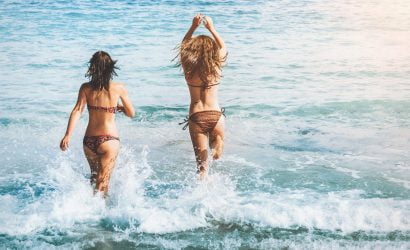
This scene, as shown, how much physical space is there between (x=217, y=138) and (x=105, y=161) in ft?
3.96

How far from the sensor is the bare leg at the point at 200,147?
566 centimetres

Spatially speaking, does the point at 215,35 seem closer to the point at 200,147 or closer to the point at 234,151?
the point at 200,147

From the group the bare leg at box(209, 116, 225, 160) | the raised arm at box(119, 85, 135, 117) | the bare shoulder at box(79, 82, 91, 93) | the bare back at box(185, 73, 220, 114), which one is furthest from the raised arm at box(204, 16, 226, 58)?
the bare shoulder at box(79, 82, 91, 93)

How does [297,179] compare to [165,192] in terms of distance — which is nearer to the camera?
[165,192]

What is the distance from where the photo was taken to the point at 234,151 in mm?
7734

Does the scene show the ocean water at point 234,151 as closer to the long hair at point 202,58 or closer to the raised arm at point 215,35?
the long hair at point 202,58

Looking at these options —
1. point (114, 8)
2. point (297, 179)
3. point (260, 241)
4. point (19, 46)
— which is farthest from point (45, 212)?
point (114, 8)

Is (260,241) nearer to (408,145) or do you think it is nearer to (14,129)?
(408,145)

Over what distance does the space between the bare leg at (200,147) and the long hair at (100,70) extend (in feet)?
3.43

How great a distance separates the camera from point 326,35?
18.9 metres

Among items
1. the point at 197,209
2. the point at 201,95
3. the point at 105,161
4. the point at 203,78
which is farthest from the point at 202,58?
the point at 197,209

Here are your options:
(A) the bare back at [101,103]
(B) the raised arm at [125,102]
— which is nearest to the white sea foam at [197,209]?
(A) the bare back at [101,103]

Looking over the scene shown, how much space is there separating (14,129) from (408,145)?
610 centimetres

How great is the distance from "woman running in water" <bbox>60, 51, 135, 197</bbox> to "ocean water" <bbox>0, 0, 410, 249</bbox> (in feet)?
1.87
